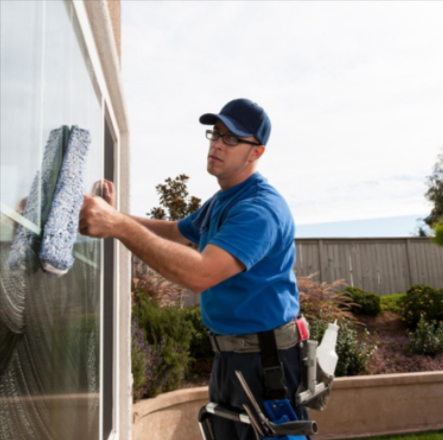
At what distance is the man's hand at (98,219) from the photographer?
51.8 inches

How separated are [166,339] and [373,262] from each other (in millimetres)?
9244

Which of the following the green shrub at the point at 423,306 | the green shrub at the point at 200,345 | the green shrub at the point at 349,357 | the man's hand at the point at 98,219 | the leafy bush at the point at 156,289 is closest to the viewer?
the man's hand at the point at 98,219

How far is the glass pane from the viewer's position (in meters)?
0.96

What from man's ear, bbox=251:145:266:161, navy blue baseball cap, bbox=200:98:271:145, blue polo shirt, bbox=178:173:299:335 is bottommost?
blue polo shirt, bbox=178:173:299:335

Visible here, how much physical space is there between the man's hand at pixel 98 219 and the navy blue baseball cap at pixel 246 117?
3.41ft

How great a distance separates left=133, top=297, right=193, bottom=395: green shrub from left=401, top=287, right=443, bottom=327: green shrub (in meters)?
4.72

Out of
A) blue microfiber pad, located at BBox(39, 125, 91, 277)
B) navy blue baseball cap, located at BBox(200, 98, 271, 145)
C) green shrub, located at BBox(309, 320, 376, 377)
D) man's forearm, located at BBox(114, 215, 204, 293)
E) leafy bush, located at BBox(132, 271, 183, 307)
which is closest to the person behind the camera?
blue microfiber pad, located at BBox(39, 125, 91, 277)

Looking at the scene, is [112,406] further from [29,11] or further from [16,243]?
[29,11]

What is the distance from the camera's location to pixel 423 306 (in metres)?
8.64

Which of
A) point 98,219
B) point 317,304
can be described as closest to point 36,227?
point 98,219

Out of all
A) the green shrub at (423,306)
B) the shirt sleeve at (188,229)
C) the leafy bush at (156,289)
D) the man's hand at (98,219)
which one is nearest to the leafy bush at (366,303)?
the green shrub at (423,306)

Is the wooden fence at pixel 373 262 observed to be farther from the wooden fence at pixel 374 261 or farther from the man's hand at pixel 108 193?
the man's hand at pixel 108 193

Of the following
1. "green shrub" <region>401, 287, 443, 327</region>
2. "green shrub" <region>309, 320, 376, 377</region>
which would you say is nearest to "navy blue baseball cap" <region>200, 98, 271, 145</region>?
"green shrub" <region>309, 320, 376, 377</region>

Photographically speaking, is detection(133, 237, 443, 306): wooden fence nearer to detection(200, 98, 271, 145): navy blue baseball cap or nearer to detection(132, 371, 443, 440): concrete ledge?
detection(132, 371, 443, 440): concrete ledge
